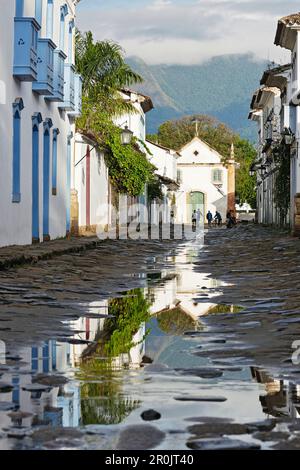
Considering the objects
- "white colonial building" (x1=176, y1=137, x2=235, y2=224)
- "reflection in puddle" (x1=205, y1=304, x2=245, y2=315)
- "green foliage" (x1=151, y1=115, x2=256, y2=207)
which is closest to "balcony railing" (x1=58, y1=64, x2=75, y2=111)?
"reflection in puddle" (x1=205, y1=304, x2=245, y2=315)

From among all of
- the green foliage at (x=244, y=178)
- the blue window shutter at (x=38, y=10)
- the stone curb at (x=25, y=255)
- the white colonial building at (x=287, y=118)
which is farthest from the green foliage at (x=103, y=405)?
the green foliage at (x=244, y=178)

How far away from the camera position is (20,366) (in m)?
6.44

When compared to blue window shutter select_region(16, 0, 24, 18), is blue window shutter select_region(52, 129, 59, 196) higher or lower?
lower

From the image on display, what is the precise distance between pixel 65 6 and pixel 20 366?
74.6 feet

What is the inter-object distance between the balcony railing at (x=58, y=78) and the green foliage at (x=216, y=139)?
73.9 meters

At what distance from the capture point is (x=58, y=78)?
81.5 ft

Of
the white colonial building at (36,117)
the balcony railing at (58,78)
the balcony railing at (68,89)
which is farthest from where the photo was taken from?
the balcony railing at (68,89)

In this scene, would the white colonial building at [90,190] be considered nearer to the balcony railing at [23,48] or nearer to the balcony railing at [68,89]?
the balcony railing at [68,89]

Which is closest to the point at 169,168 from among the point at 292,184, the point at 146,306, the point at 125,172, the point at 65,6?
the point at 125,172

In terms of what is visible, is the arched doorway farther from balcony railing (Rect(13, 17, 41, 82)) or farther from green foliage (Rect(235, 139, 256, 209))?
balcony railing (Rect(13, 17, 41, 82))

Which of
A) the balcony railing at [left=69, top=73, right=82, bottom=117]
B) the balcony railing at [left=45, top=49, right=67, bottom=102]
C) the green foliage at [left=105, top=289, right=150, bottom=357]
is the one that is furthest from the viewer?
the balcony railing at [left=69, top=73, right=82, bottom=117]

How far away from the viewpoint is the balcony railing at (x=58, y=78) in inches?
963

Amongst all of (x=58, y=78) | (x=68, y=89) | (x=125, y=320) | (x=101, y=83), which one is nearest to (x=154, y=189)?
(x=101, y=83)

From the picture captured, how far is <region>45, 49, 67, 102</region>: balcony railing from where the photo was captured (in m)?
24.5
